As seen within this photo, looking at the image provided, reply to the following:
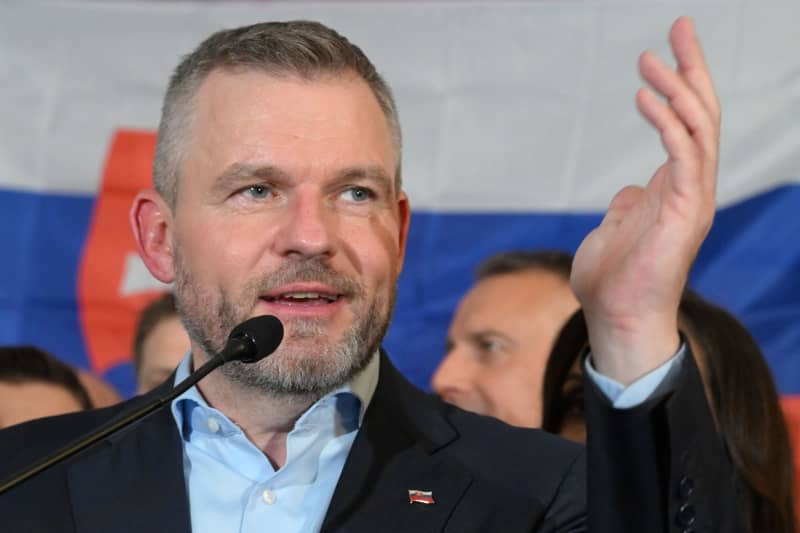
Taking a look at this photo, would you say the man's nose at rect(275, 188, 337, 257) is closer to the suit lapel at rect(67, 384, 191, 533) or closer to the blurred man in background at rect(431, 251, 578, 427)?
the suit lapel at rect(67, 384, 191, 533)

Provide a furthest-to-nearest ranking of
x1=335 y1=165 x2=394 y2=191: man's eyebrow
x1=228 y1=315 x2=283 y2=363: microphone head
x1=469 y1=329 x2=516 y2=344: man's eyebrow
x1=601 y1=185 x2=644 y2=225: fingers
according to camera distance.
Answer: x1=469 y1=329 x2=516 y2=344: man's eyebrow, x1=335 y1=165 x2=394 y2=191: man's eyebrow, x1=228 y1=315 x2=283 y2=363: microphone head, x1=601 y1=185 x2=644 y2=225: fingers

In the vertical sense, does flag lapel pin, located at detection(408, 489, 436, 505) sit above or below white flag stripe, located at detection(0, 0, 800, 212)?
below

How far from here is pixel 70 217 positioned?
500 centimetres

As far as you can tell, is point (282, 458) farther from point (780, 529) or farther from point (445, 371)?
point (445, 371)

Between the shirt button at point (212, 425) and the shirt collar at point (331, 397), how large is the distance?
0.5 inches

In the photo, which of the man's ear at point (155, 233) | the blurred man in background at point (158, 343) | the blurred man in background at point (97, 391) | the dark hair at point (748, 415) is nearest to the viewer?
the man's ear at point (155, 233)

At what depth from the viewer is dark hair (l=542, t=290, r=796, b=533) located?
3.13 metres

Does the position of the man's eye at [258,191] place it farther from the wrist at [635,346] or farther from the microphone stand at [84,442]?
the wrist at [635,346]

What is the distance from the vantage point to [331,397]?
7.72 ft

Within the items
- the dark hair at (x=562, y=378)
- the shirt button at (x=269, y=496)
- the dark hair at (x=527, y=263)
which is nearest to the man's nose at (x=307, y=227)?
the shirt button at (x=269, y=496)

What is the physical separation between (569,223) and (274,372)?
2424 mm

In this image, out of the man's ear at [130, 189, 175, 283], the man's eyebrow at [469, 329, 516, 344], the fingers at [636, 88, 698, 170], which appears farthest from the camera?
the man's eyebrow at [469, 329, 516, 344]

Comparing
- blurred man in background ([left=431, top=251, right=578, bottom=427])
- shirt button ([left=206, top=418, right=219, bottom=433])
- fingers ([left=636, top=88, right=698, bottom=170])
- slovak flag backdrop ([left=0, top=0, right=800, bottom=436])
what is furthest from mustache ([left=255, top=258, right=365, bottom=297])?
slovak flag backdrop ([left=0, top=0, right=800, bottom=436])

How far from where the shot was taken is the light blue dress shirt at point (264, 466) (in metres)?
2.27
